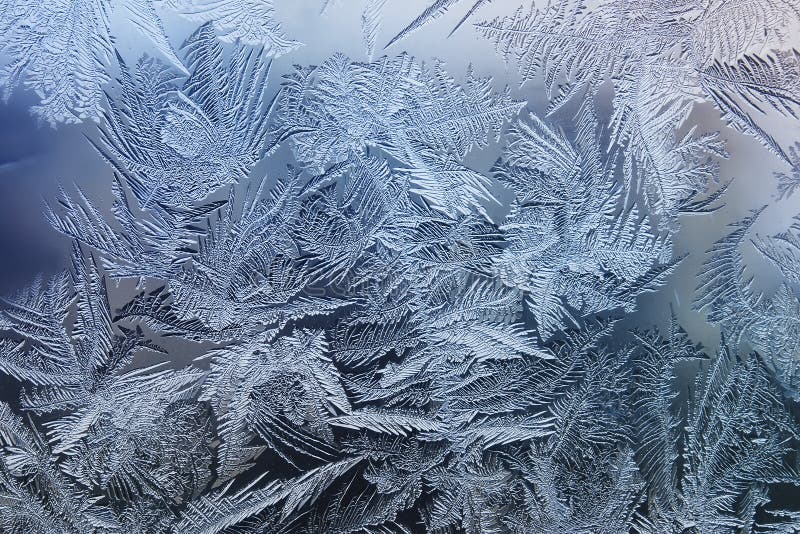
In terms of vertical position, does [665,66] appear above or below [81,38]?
above

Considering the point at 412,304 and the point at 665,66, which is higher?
the point at 665,66

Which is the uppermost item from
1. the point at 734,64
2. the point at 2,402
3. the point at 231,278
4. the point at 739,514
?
the point at 734,64

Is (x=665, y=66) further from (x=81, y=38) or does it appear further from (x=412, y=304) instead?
(x=81, y=38)

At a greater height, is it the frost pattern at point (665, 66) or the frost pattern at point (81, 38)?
the frost pattern at point (665, 66)

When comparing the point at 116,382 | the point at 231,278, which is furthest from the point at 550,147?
the point at 116,382

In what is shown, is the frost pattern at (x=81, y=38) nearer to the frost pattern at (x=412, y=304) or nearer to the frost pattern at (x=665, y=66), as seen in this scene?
the frost pattern at (x=412, y=304)

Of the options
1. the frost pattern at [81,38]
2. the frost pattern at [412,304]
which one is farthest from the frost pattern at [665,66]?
the frost pattern at [81,38]

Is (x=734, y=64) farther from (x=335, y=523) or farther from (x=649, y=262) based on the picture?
(x=335, y=523)

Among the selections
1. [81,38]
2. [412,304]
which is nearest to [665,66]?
[412,304]

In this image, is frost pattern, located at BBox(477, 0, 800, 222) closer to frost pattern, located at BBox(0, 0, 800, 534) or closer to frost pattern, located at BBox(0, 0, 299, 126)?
frost pattern, located at BBox(0, 0, 800, 534)
